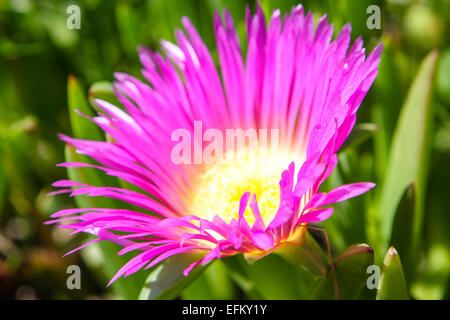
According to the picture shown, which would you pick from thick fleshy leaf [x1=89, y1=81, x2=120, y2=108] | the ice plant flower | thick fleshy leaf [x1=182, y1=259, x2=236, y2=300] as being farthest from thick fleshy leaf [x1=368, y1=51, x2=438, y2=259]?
thick fleshy leaf [x1=89, y1=81, x2=120, y2=108]

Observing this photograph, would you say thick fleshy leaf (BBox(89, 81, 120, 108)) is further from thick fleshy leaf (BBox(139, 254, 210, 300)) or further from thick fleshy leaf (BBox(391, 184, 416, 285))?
thick fleshy leaf (BBox(391, 184, 416, 285))


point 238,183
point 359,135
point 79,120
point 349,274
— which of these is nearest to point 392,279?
point 349,274

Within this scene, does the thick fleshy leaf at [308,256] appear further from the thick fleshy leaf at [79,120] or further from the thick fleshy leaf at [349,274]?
the thick fleshy leaf at [79,120]

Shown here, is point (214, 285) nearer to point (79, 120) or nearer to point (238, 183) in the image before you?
point (238, 183)

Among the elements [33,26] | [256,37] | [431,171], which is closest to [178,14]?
[256,37]

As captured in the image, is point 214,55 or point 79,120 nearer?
point 79,120

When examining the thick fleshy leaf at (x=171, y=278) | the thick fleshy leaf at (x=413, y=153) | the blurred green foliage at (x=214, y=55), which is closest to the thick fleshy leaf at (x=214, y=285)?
the blurred green foliage at (x=214, y=55)
